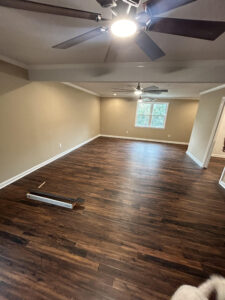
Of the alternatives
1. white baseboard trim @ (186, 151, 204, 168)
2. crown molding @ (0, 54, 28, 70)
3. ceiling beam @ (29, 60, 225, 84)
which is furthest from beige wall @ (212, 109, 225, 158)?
crown molding @ (0, 54, 28, 70)

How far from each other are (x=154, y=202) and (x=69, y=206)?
1488 mm

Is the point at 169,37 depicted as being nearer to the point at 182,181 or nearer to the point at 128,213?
the point at 128,213

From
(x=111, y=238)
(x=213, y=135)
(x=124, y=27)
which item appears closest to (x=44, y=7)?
(x=124, y=27)

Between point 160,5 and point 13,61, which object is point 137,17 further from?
point 13,61

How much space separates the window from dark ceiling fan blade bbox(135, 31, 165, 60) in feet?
18.0

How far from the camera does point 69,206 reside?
2080mm

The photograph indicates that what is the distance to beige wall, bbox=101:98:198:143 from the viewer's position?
6.20 m

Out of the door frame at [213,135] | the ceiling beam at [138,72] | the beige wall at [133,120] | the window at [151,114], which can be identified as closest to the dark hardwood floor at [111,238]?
the door frame at [213,135]

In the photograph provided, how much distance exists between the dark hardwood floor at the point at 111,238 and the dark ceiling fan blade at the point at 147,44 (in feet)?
7.21

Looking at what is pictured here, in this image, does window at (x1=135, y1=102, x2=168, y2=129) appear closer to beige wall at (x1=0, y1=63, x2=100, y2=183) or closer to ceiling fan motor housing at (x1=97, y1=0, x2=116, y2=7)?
beige wall at (x1=0, y1=63, x2=100, y2=183)

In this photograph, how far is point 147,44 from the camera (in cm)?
129

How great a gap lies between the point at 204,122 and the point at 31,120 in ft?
16.2

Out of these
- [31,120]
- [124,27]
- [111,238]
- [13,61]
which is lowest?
[111,238]

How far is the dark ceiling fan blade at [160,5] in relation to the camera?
0.79 metres
